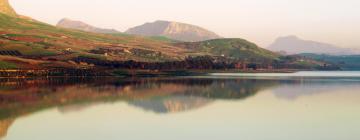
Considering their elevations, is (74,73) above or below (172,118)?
above

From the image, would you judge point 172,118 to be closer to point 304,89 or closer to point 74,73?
point 304,89

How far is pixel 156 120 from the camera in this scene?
51.6 m

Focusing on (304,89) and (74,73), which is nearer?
(304,89)

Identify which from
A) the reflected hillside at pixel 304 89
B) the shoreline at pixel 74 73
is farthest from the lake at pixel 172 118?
the shoreline at pixel 74 73

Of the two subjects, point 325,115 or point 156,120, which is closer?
point 156,120

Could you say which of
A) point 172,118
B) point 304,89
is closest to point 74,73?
point 304,89

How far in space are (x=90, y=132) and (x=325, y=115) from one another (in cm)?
2973

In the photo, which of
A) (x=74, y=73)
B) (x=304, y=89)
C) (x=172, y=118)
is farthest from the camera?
(x=74, y=73)

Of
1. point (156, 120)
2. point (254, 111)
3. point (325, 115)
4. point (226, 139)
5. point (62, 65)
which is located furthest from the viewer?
point (62, 65)

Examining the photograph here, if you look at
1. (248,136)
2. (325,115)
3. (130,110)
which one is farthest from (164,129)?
(325,115)

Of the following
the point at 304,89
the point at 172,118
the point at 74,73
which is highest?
the point at 74,73

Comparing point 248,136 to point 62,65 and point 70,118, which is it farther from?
point 62,65

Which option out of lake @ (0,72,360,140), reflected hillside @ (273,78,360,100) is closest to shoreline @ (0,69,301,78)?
reflected hillside @ (273,78,360,100)

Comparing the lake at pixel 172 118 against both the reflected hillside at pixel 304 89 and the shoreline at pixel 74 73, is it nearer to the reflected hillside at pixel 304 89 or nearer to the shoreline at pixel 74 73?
the reflected hillside at pixel 304 89
